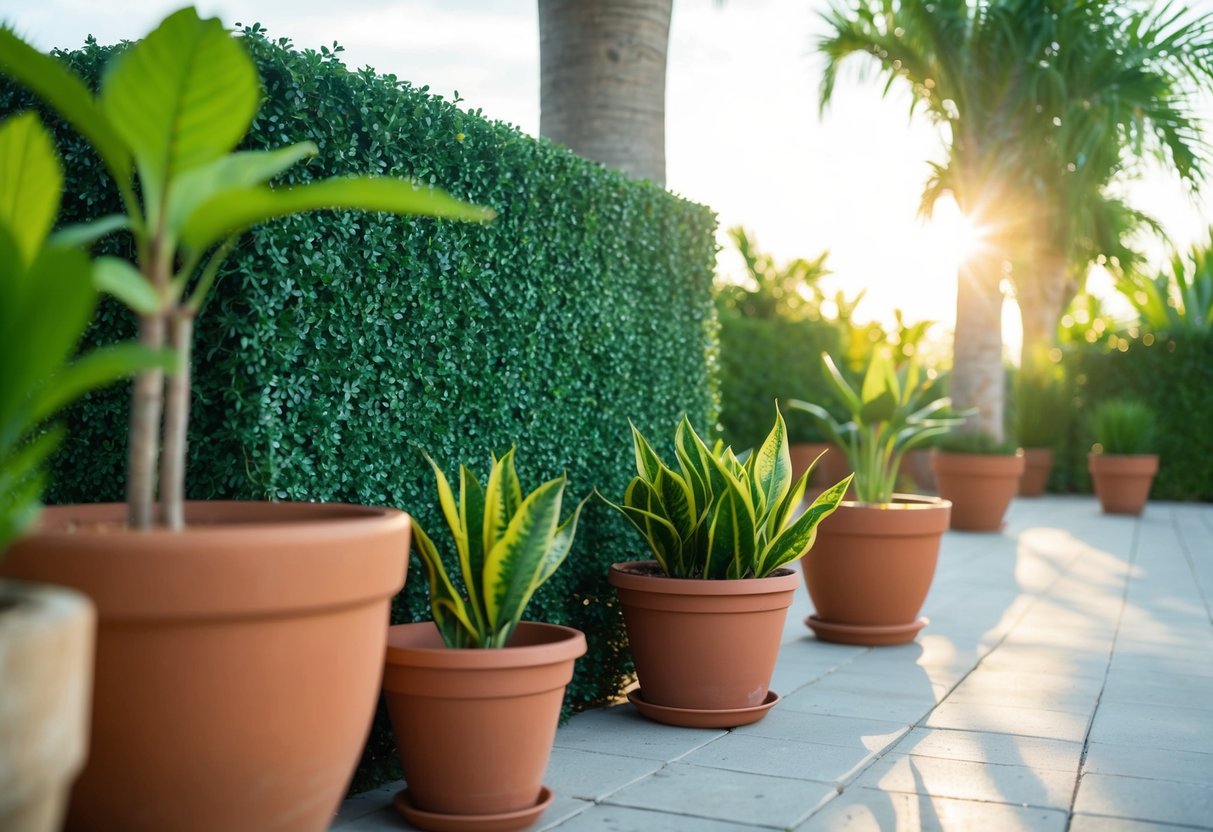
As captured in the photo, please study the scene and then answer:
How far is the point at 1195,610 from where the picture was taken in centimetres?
602

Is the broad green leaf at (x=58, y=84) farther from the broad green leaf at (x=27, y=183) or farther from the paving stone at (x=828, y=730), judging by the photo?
the paving stone at (x=828, y=730)

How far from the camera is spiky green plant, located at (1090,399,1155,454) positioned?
40.2ft

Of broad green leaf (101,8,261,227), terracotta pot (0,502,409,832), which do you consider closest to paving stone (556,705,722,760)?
terracotta pot (0,502,409,832)

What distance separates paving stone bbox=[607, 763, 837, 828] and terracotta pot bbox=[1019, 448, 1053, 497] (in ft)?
40.2

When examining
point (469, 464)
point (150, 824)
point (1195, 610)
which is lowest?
point (1195, 610)

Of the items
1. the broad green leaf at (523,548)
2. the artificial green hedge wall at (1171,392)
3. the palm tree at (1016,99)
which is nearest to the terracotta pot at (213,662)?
the broad green leaf at (523,548)

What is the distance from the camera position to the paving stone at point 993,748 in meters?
3.19

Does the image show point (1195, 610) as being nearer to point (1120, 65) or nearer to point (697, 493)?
point (697, 493)

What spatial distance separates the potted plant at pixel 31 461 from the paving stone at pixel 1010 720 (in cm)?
270

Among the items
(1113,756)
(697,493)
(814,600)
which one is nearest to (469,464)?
(697,493)

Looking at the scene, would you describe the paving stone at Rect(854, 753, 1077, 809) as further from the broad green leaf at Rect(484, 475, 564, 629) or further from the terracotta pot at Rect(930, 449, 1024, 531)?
the terracotta pot at Rect(930, 449, 1024, 531)

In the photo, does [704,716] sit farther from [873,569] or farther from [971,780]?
[873,569]

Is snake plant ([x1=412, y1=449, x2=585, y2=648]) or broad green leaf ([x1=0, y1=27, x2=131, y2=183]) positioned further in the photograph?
snake plant ([x1=412, y1=449, x2=585, y2=648])

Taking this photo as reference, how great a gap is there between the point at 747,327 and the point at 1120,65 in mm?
4585
